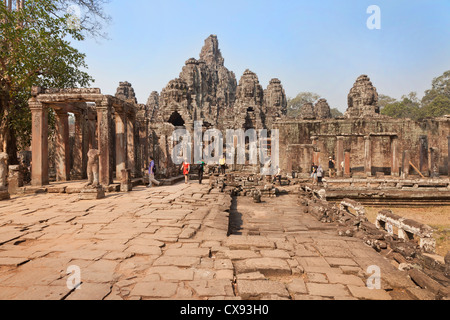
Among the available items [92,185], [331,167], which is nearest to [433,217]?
[331,167]

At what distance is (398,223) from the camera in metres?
6.18

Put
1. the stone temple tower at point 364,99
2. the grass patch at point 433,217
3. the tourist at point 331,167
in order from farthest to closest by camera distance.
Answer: the stone temple tower at point 364,99 → the tourist at point 331,167 → the grass patch at point 433,217

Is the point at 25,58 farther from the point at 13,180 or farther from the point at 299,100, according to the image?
the point at 299,100

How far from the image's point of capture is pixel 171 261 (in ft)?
11.5

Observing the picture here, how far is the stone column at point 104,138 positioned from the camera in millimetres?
9656

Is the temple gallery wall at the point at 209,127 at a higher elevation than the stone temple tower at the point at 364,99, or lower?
lower

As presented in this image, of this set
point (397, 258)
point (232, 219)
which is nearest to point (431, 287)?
point (397, 258)

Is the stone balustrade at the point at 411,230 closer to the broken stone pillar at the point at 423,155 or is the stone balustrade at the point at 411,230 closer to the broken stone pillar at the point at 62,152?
the broken stone pillar at the point at 62,152

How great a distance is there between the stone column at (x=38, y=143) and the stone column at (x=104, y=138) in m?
2.34

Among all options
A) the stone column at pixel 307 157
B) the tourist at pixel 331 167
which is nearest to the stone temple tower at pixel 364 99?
the stone column at pixel 307 157
